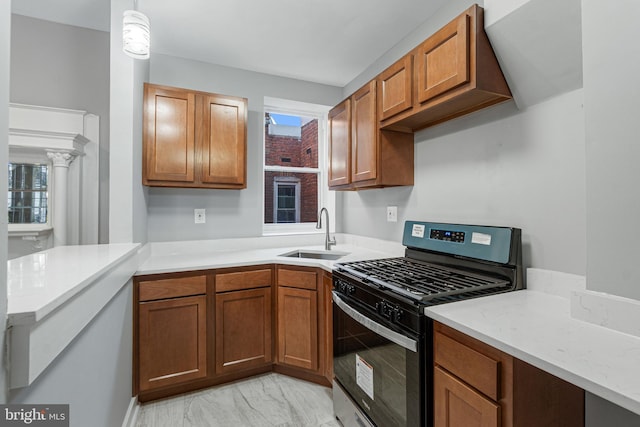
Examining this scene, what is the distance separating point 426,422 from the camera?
116cm

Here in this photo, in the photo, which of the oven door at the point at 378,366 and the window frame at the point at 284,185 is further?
the window frame at the point at 284,185

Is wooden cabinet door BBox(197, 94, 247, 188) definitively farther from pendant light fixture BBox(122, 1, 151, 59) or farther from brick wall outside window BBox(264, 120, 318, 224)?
pendant light fixture BBox(122, 1, 151, 59)

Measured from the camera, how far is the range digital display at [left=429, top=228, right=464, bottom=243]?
5.42 feet

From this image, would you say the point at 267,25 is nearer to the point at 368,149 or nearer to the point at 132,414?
the point at 368,149

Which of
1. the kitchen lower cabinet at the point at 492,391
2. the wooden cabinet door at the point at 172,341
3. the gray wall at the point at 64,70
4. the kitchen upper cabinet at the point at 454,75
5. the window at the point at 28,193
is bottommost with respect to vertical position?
the wooden cabinet door at the point at 172,341

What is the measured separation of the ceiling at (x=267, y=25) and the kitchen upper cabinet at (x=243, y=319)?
1773 mm

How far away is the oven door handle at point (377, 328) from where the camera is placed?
120 cm

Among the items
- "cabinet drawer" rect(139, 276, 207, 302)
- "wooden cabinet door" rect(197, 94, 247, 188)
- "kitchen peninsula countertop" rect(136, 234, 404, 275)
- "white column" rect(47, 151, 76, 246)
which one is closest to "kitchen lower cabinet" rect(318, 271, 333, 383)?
"kitchen peninsula countertop" rect(136, 234, 404, 275)

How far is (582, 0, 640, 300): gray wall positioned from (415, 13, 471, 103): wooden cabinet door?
433mm

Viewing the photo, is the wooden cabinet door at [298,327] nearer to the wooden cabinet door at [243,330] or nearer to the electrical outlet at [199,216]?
the wooden cabinet door at [243,330]

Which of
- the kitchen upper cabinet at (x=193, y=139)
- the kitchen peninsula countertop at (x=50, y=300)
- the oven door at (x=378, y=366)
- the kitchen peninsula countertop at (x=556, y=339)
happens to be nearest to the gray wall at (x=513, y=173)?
the kitchen peninsula countertop at (x=556, y=339)

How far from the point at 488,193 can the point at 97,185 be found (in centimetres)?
272

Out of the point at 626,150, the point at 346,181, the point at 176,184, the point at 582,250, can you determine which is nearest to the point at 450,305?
the point at 582,250

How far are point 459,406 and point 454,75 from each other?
1.41 m
